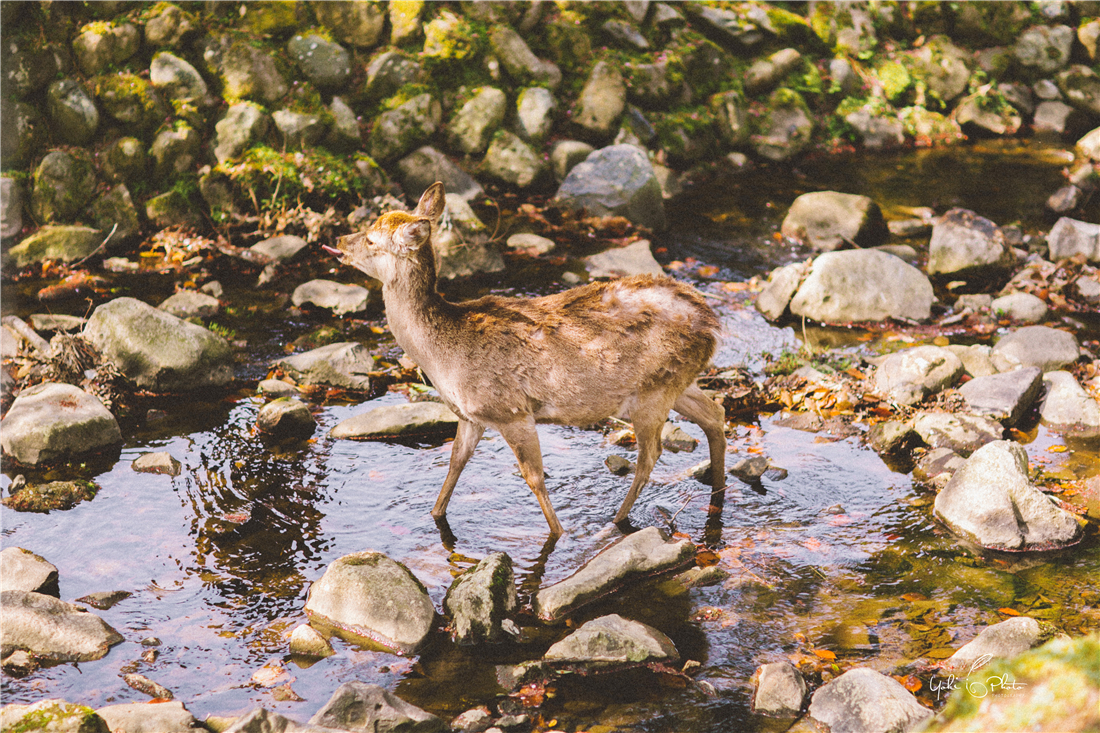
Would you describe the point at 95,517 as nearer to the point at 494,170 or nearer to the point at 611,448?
the point at 611,448

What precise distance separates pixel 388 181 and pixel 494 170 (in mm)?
1849

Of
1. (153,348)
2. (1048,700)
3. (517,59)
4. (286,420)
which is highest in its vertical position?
(517,59)

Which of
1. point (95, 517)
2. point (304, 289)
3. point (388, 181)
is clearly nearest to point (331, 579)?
point (95, 517)

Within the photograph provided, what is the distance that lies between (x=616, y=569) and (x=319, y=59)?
11210mm

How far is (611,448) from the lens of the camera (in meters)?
8.25

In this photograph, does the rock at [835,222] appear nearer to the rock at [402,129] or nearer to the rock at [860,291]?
the rock at [860,291]

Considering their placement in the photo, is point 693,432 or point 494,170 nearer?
point 693,432

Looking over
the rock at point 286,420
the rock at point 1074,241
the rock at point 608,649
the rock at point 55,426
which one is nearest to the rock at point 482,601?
the rock at point 608,649

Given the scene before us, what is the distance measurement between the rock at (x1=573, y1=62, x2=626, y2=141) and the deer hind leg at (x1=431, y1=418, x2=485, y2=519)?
10147 mm

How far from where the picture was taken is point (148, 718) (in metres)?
4.73

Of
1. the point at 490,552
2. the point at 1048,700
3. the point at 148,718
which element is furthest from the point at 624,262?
the point at 1048,700

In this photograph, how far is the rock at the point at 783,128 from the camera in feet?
56.9

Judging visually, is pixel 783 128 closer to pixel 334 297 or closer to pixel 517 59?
pixel 517 59

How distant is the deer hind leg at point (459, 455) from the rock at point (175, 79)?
9.09 meters
